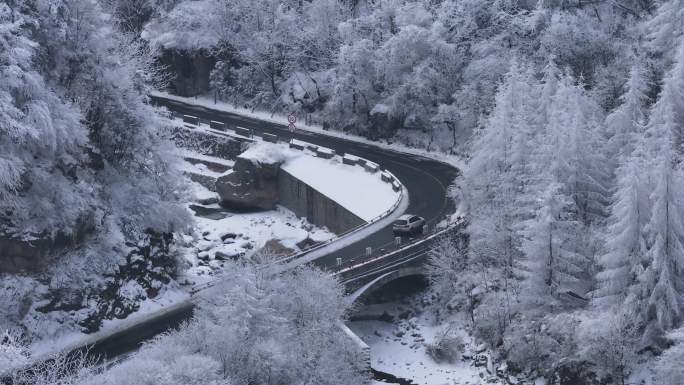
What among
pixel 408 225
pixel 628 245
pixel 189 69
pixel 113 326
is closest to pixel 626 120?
pixel 628 245

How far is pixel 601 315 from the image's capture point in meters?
43.5

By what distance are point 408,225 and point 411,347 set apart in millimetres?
9654

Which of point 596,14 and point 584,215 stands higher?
point 596,14

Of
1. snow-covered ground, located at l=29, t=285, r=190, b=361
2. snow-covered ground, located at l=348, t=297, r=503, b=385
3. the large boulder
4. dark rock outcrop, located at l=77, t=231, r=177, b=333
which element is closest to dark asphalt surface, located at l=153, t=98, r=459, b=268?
snow-covered ground, located at l=348, t=297, r=503, b=385

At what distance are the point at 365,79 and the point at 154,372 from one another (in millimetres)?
56166

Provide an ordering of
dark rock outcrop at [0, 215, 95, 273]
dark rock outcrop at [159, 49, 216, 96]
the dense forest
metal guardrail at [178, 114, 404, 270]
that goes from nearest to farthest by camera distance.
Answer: the dense forest
dark rock outcrop at [0, 215, 95, 273]
metal guardrail at [178, 114, 404, 270]
dark rock outcrop at [159, 49, 216, 96]

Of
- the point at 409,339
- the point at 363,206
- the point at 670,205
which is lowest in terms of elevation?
the point at 409,339

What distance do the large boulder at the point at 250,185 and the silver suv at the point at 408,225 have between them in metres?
21.4

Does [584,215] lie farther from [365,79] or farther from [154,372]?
[365,79]

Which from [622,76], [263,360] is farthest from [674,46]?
[263,360]

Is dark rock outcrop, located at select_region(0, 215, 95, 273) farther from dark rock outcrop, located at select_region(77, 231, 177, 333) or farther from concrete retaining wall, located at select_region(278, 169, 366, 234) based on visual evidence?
concrete retaining wall, located at select_region(278, 169, 366, 234)

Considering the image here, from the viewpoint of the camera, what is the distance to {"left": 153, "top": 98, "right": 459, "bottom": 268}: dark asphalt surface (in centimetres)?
→ 5707

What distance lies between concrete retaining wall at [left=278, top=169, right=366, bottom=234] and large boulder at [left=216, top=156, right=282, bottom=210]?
908 mm

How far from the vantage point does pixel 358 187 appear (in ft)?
230
